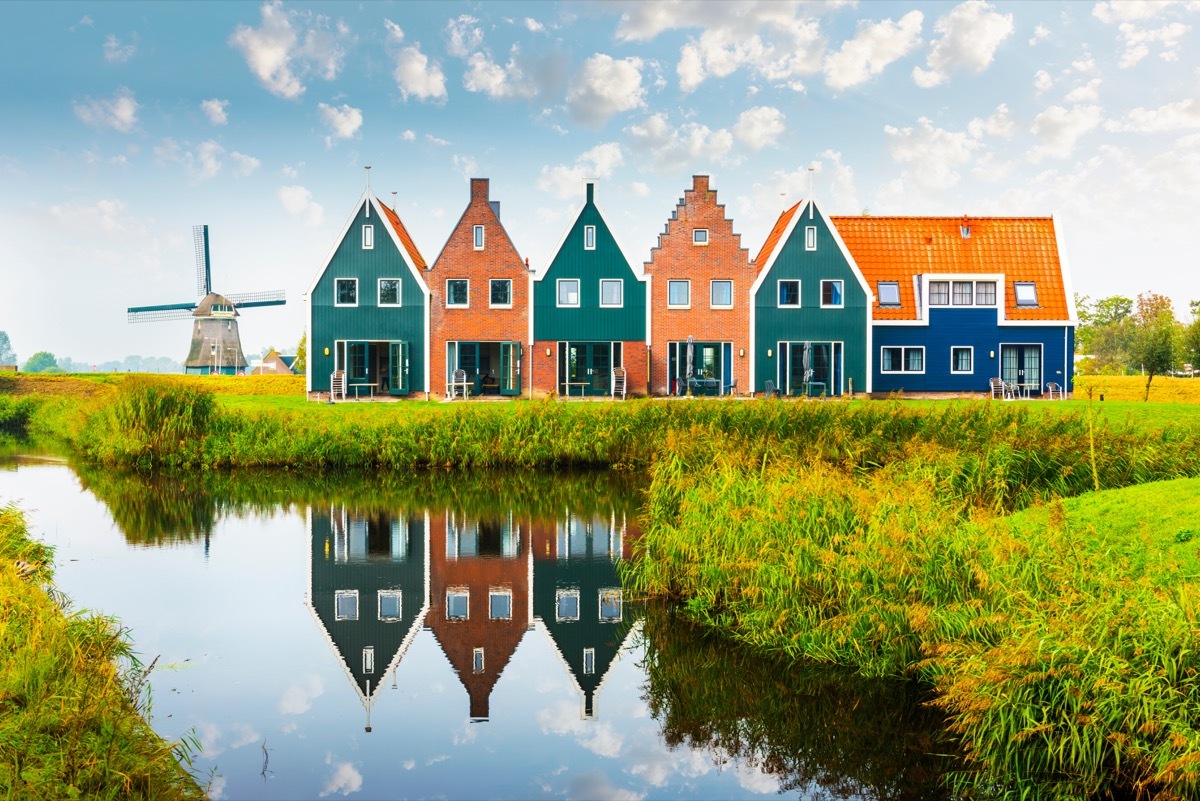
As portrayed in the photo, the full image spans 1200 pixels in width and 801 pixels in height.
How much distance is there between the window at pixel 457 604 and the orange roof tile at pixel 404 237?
2524 centimetres

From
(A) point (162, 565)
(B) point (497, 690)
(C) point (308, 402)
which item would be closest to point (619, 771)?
(B) point (497, 690)

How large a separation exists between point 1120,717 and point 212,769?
233 inches

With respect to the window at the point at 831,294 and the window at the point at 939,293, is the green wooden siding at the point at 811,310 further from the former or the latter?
the window at the point at 939,293

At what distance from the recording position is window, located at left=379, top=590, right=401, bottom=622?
36.1 ft

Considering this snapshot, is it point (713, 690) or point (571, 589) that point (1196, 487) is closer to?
point (713, 690)

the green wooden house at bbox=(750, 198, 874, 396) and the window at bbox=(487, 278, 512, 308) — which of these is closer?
the green wooden house at bbox=(750, 198, 874, 396)

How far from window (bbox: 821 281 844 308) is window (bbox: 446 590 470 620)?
25866 millimetres

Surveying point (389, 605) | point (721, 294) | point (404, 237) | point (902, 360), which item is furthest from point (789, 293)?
point (389, 605)

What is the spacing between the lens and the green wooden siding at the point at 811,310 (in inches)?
1389

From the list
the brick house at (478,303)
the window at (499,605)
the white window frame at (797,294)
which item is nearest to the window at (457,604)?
the window at (499,605)

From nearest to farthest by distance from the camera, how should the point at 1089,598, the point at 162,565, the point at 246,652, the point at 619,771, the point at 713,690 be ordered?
the point at 1089,598 → the point at 619,771 → the point at 713,690 → the point at 246,652 → the point at 162,565

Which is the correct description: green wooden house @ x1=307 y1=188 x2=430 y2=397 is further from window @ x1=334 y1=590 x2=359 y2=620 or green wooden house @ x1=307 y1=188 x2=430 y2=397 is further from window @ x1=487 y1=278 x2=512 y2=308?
window @ x1=334 y1=590 x2=359 y2=620

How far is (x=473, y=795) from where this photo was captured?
22.3 ft

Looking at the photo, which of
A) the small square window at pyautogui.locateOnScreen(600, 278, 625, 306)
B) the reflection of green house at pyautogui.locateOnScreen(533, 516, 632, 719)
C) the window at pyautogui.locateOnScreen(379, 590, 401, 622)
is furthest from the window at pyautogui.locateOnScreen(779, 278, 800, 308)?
the window at pyautogui.locateOnScreen(379, 590, 401, 622)
